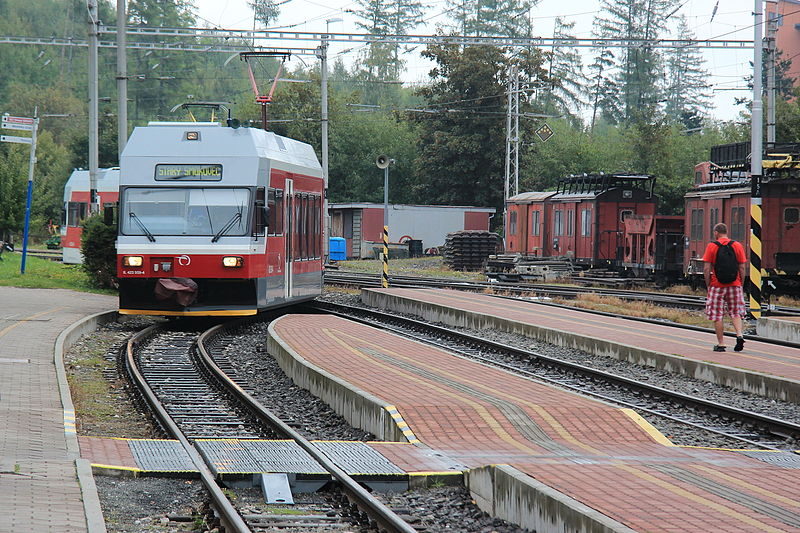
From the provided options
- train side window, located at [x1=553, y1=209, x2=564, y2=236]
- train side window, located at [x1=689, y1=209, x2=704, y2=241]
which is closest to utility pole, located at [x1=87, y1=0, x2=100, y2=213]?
train side window, located at [x1=689, y1=209, x2=704, y2=241]

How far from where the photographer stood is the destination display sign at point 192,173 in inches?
772

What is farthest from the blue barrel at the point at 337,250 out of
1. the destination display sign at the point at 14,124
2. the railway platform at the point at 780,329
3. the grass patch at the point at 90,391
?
the grass patch at the point at 90,391

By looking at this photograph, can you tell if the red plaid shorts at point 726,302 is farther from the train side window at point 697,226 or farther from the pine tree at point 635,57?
the pine tree at point 635,57

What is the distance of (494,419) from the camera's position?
1020 cm

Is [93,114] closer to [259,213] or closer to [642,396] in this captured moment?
[259,213]

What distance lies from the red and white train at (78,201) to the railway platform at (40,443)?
21.6m

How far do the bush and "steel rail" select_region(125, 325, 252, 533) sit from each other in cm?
1051

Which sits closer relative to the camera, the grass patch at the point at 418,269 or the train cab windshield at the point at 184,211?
the train cab windshield at the point at 184,211

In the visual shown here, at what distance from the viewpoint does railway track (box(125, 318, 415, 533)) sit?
7.14 metres

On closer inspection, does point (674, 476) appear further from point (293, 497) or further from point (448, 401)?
point (448, 401)

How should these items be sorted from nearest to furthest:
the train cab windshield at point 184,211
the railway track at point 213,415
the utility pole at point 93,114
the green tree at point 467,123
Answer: the railway track at point 213,415 → the train cab windshield at point 184,211 → the utility pole at point 93,114 → the green tree at point 467,123

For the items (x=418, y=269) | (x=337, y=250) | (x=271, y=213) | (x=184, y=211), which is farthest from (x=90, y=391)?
(x=337, y=250)

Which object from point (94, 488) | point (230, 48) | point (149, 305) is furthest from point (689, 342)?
point (230, 48)

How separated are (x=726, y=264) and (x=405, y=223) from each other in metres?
47.0
